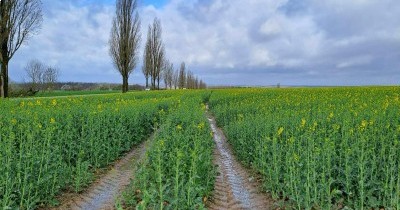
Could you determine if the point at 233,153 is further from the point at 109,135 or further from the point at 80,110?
the point at 80,110

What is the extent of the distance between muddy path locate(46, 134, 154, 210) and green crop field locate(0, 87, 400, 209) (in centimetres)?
20

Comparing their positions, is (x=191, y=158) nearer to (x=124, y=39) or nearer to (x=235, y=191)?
(x=235, y=191)

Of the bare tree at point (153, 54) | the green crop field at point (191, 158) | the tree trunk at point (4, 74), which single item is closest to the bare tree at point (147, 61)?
the bare tree at point (153, 54)

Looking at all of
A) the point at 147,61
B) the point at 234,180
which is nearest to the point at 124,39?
the point at 147,61

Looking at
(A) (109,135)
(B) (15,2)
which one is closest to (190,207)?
(A) (109,135)

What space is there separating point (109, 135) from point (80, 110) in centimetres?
119

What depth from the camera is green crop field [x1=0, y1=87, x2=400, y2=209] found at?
16.4ft

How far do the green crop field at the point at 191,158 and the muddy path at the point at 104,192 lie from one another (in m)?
0.20

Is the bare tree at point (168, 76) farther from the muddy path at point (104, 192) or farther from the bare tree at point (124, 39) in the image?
the muddy path at point (104, 192)

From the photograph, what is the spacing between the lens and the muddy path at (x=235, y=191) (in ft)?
19.7

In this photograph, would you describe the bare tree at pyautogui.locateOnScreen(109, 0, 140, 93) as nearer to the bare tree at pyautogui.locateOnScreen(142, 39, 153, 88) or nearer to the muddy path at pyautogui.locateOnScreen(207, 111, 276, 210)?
the bare tree at pyautogui.locateOnScreen(142, 39, 153, 88)

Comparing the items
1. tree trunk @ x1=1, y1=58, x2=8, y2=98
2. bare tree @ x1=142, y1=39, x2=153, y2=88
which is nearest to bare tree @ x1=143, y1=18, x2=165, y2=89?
bare tree @ x1=142, y1=39, x2=153, y2=88

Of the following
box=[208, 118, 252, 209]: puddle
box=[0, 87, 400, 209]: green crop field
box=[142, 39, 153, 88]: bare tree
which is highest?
box=[142, 39, 153, 88]: bare tree

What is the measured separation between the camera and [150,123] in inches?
527
